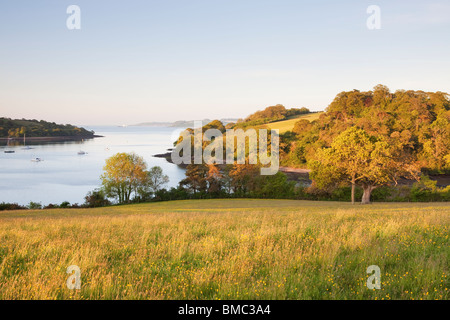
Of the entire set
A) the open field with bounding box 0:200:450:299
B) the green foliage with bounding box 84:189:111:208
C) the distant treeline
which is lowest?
the green foliage with bounding box 84:189:111:208

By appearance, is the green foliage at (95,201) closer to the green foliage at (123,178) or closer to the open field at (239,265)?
the green foliage at (123,178)

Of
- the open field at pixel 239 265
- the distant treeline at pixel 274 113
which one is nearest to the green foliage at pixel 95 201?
the open field at pixel 239 265

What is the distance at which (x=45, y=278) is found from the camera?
18.4ft

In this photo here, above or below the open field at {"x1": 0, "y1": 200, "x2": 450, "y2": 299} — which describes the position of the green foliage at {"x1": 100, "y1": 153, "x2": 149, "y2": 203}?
below

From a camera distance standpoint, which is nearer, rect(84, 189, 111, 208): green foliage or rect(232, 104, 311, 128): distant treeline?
rect(84, 189, 111, 208): green foliage

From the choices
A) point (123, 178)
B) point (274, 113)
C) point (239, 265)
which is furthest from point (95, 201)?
point (274, 113)

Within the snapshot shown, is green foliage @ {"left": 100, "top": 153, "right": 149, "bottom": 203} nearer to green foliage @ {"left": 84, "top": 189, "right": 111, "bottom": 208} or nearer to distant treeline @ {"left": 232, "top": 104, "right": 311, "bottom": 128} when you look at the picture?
green foliage @ {"left": 84, "top": 189, "right": 111, "bottom": 208}

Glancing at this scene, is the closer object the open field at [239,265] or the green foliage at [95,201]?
the open field at [239,265]

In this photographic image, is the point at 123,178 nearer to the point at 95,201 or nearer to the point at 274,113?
the point at 95,201

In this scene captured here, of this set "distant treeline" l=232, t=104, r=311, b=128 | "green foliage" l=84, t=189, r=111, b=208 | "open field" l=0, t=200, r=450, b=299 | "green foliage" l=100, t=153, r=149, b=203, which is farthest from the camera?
"distant treeline" l=232, t=104, r=311, b=128

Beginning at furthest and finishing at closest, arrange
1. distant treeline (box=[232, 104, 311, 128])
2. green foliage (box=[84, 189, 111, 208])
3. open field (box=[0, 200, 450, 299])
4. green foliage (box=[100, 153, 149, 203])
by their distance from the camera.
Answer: distant treeline (box=[232, 104, 311, 128]), green foliage (box=[100, 153, 149, 203]), green foliage (box=[84, 189, 111, 208]), open field (box=[0, 200, 450, 299])

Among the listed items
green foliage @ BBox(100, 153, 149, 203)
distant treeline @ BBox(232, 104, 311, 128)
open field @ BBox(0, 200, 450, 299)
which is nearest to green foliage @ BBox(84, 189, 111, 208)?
green foliage @ BBox(100, 153, 149, 203)
